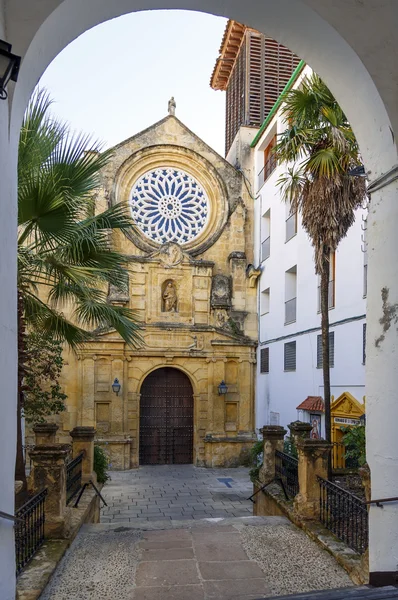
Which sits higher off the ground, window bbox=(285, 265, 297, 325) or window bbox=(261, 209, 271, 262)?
window bbox=(261, 209, 271, 262)

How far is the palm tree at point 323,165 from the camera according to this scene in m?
9.28

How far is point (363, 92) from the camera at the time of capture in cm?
337

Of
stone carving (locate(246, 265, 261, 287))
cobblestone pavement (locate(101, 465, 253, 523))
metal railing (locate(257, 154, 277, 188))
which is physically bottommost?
cobblestone pavement (locate(101, 465, 253, 523))

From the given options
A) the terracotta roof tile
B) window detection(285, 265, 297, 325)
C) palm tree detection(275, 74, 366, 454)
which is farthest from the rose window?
palm tree detection(275, 74, 366, 454)

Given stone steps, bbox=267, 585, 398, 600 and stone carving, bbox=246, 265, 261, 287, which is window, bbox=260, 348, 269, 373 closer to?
stone carving, bbox=246, 265, 261, 287

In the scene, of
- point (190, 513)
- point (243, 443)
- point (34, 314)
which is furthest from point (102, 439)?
point (34, 314)

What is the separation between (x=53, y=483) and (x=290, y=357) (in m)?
11.3

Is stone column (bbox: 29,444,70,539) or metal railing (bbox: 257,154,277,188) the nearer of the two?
stone column (bbox: 29,444,70,539)

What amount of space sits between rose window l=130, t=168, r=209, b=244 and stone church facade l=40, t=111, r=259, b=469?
1.5 inches

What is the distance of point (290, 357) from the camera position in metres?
17.2

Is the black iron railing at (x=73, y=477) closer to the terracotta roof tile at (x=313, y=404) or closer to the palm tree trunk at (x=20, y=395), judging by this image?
the palm tree trunk at (x=20, y=395)

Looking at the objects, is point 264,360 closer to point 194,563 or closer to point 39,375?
point 39,375

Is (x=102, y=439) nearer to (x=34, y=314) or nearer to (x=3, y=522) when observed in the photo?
(x=34, y=314)

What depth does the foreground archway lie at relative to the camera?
9.14 ft
